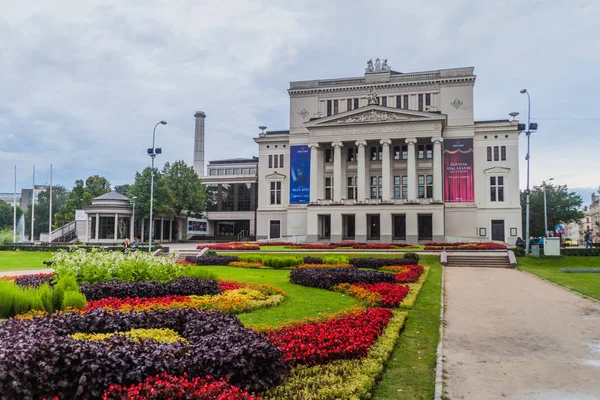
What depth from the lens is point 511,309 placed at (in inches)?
534

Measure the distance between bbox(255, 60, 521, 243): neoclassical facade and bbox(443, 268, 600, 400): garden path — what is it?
34.6m

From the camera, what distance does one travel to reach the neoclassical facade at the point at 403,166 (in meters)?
51.0

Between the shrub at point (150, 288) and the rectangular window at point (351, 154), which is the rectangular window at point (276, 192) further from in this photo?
the shrub at point (150, 288)

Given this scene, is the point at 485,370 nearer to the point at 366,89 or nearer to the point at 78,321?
the point at 78,321

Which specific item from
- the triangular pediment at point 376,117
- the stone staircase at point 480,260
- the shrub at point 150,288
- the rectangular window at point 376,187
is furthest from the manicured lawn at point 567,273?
the rectangular window at point 376,187

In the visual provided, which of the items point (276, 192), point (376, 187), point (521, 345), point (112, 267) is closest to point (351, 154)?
point (376, 187)

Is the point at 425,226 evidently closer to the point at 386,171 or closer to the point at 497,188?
the point at 386,171

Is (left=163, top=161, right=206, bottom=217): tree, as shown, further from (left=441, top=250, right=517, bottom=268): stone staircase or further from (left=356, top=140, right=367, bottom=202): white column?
(left=441, top=250, right=517, bottom=268): stone staircase

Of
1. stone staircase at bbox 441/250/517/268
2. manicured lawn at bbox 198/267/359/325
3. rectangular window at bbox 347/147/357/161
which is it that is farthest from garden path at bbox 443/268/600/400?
rectangular window at bbox 347/147/357/161

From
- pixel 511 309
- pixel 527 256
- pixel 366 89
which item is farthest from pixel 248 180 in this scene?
pixel 511 309

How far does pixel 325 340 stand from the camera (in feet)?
25.1

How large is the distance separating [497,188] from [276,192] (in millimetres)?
28485

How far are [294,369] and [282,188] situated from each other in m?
54.0

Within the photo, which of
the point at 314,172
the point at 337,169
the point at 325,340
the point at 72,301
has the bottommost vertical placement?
the point at 325,340
